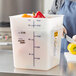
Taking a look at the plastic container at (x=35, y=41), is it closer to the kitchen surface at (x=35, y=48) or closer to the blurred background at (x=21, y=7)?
the kitchen surface at (x=35, y=48)

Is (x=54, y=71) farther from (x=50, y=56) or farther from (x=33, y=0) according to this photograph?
(x=33, y=0)

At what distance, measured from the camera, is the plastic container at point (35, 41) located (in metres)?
0.61

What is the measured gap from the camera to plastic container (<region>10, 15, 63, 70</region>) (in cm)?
61

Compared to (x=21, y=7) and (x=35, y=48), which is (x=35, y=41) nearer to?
(x=35, y=48)

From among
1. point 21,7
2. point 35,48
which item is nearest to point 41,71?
point 35,48

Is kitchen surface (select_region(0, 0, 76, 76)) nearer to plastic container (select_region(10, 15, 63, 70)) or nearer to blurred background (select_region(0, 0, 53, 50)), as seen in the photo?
plastic container (select_region(10, 15, 63, 70))

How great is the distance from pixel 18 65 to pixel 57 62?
0.16 m

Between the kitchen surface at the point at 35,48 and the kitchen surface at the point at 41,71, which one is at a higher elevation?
the kitchen surface at the point at 35,48

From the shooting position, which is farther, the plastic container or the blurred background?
the blurred background

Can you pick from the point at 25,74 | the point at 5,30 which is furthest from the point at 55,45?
the point at 5,30

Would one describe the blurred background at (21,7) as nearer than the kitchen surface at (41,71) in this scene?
No

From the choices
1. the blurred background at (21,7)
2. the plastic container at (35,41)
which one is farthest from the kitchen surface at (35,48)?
the blurred background at (21,7)

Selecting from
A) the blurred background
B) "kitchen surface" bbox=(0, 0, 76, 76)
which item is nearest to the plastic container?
"kitchen surface" bbox=(0, 0, 76, 76)

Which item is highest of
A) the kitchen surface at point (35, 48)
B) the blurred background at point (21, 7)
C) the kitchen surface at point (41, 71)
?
the blurred background at point (21, 7)
